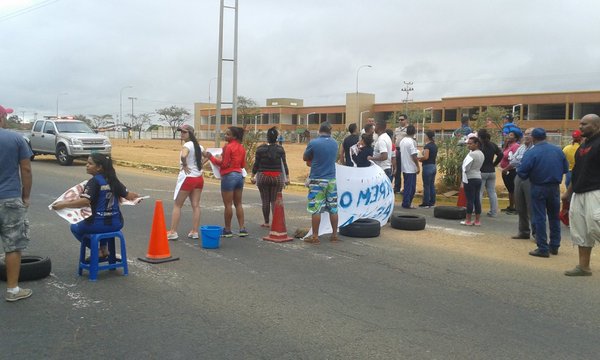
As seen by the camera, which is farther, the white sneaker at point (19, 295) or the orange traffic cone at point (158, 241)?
the orange traffic cone at point (158, 241)

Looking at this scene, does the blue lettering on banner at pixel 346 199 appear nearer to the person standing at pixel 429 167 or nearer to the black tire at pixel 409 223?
the black tire at pixel 409 223

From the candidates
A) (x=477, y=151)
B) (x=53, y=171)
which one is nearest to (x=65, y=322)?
(x=477, y=151)

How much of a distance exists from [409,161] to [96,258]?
805cm

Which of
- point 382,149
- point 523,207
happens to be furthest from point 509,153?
point 382,149

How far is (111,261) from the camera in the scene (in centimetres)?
660

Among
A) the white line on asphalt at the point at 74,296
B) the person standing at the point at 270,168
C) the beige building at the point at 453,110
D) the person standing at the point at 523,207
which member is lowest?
the white line on asphalt at the point at 74,296

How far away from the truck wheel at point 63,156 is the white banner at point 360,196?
16985 mm

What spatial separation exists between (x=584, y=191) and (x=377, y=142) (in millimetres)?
5455

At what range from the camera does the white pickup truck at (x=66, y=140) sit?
74.3 ft

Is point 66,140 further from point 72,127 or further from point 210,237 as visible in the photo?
point 210,237

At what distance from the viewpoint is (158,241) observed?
7.18m

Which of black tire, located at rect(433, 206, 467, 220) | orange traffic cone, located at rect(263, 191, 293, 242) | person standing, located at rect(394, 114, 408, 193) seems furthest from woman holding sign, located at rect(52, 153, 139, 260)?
person standing, located at rect(394, 114, 408, 193)

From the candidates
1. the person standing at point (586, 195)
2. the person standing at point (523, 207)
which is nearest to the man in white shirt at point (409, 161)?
the person standing at point (523, 207)

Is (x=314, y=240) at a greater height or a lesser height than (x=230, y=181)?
lesser
